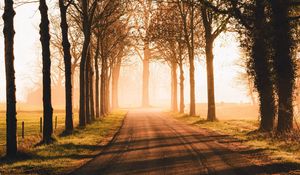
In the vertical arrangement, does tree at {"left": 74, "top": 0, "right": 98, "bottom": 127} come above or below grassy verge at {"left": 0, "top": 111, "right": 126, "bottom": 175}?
above

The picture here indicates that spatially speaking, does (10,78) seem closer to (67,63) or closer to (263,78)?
(67,63)

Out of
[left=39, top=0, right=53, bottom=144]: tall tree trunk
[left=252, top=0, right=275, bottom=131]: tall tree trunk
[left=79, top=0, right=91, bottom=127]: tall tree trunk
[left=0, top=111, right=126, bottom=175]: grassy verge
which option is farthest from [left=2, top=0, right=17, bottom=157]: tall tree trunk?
[left=79, top=0, right=91, bottom=127]: tall tree trunk

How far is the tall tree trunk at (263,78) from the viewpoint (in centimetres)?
2495

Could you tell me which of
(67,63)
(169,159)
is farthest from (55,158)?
(67,63)

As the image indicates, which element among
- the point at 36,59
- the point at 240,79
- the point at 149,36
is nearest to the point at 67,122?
the point at 149,36

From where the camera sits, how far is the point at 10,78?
16547 millimetres

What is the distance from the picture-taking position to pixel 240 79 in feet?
265

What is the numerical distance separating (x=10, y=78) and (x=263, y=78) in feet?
48.3

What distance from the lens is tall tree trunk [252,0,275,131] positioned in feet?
81.9

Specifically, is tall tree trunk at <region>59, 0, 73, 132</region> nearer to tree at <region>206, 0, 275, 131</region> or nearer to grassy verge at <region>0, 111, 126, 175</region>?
grassy verge at <region>0, 111, 126, 175</region>

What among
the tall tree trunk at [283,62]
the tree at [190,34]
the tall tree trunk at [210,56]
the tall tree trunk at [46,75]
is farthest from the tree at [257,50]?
the tree at [190,34]

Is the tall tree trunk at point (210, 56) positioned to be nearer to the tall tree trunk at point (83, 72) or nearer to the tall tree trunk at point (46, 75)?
the tall tree trunk at point (83, 72)

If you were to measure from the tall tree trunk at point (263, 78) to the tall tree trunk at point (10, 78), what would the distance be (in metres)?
13.9

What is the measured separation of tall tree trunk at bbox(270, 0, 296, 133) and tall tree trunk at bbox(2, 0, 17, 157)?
1304 cm
